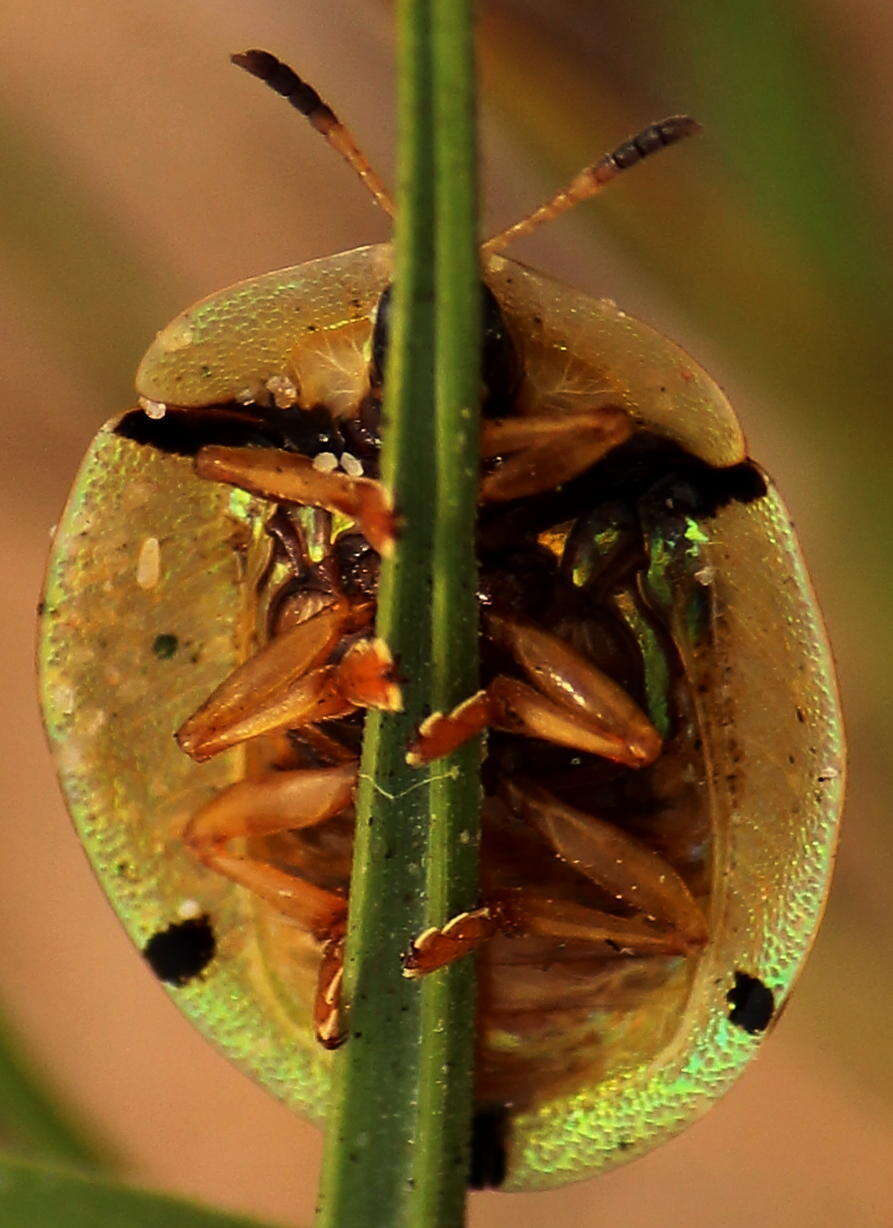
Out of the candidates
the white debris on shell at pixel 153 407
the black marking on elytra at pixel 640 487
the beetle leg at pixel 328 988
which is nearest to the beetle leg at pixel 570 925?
the beetle leg at pixel 328 988

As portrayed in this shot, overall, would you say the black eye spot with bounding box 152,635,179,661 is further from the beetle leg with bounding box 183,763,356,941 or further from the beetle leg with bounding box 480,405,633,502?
the beetle leg with bounding box 480,405,633,502

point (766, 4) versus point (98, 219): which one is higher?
point (98, 219)

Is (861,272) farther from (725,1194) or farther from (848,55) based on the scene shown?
(725,1194)

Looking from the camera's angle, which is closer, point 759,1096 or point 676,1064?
point 676,1064


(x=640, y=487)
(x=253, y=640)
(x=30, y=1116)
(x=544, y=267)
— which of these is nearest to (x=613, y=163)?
(x=640, y=487)

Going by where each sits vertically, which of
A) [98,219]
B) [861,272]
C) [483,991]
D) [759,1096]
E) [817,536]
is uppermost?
[98,219]

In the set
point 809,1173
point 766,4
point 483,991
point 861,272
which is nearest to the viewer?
point 483,991

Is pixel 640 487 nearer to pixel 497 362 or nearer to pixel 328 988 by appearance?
pixel 497 362

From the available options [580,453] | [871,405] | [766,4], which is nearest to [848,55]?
[766,4]
